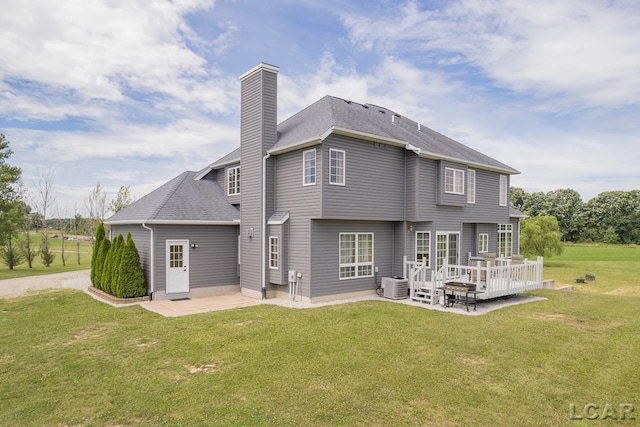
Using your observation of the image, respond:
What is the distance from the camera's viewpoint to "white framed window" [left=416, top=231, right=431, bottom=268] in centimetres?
1427

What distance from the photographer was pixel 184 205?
46.2 feet

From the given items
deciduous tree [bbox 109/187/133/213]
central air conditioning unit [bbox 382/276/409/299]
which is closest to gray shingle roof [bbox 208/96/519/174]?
central air conditioning unit [bbox 382/276/409/299]

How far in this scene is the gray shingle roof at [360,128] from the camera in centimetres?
1244

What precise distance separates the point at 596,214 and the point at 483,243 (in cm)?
5527

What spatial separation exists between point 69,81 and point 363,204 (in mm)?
13190

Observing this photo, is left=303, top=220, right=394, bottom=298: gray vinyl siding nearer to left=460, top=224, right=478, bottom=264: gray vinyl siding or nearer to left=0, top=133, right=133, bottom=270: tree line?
left=460, top=224, right=478, bottom=264: gray vinyl siding

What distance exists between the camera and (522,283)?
Result: 13.2 meters

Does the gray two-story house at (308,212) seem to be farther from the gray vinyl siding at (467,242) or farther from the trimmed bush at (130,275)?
the gray vinyl siding at (467,242)

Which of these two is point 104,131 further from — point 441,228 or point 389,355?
point 389,355

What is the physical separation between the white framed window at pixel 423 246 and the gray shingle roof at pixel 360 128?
10.1 feet

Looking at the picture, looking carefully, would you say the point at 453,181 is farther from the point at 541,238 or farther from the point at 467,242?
the point at 541,238

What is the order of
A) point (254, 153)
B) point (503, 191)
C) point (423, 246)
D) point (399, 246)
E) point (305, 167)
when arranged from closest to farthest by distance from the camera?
point (305, 167) → point (254, 153) → point (399, 246) → point (423, 246) → point (503, 191)

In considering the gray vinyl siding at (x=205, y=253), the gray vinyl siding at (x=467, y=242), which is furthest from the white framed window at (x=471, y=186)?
the gray vinyl siding at (x=205, y=253)

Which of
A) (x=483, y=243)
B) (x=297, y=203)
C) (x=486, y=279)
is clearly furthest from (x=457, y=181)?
(x=297, y=203)
